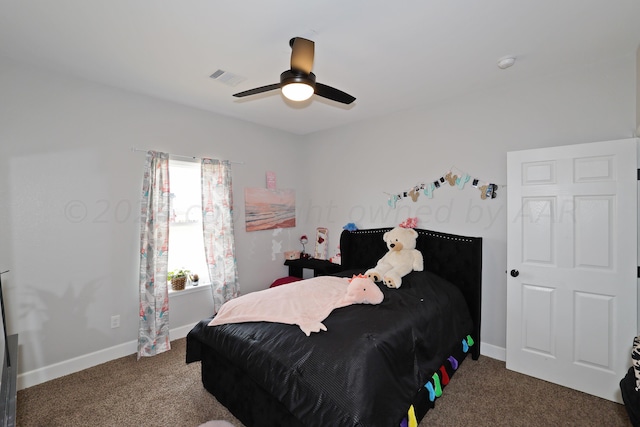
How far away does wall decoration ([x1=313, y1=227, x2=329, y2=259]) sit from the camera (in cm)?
432

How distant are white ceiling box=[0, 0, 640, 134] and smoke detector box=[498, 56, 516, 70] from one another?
0.13 feet

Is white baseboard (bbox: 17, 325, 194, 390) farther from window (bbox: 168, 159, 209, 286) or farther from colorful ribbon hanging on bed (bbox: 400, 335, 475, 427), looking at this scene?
colorful ribbon hanging on bed (bbox: 400, 335, 475, 427)

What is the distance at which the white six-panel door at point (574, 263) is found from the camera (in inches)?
86.4

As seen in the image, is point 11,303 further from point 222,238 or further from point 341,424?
point 341,424

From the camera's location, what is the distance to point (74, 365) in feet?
8.62

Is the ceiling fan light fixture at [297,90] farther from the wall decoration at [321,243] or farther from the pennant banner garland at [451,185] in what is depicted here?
the wall decoration at [321,243]

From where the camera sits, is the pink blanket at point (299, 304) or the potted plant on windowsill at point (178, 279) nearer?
the pink blanket at point (299, 304)

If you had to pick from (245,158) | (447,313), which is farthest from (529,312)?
(245,158)

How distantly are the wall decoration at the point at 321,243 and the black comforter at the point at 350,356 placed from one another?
195 centimetres

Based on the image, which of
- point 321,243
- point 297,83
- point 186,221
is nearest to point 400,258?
point 321,243

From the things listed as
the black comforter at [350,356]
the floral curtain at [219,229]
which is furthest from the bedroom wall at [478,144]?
the floral curtain at [219,229]

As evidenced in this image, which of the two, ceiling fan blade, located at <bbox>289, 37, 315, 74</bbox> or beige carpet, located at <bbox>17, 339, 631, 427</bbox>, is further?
beige carpet, located at <bbox>17, 339, 631, 427</bbox>

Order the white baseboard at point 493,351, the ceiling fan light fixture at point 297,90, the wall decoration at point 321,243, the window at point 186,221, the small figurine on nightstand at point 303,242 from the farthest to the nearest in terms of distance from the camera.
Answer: the small figurine on nightstand at point 303,242 → the wall decoration at point 321,243 → the window at point 186,221 → the white baseboard at point 493,351 → the ceiling fan light fixture at point 297,90

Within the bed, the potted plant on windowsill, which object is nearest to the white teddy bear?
the bed
